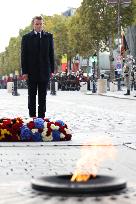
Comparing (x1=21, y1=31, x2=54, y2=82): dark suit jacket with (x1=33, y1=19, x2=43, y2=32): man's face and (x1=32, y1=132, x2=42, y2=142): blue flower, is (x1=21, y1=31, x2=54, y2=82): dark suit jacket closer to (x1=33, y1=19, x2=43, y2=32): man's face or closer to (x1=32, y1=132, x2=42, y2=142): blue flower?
(x1=33, y1=19, x2=43, y2=32): man's face

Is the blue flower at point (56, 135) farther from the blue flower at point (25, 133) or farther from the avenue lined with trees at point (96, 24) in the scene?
the avenue lined with trees at point (96, 24)

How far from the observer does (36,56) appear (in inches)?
487

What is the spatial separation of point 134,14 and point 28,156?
56.8 meters

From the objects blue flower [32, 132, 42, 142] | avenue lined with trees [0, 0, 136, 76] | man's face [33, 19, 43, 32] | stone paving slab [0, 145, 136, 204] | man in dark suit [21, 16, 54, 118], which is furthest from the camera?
avenue lined with trees [0, 0, 136, 76]

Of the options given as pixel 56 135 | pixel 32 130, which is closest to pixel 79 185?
pixel 32 130

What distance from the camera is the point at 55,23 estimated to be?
308ft

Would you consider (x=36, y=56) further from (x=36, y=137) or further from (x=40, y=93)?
(x=36, y=137)

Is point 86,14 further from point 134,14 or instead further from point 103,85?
point 103,85

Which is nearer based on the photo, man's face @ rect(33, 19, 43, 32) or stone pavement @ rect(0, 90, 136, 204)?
stone pavement @ rect(0, 90, 136, 204)

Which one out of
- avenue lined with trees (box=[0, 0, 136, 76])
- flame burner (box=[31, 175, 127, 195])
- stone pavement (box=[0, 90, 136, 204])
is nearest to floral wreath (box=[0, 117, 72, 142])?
stone pavement (box=[0, 90, 136, 204])

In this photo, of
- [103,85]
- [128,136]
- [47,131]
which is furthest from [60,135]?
[103,85]

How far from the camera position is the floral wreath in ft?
32.4

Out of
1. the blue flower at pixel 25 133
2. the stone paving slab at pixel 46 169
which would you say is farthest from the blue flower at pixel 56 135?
the stone paving slab at pixel 46 169

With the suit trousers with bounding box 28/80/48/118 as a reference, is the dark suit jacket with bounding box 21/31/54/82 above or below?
above
